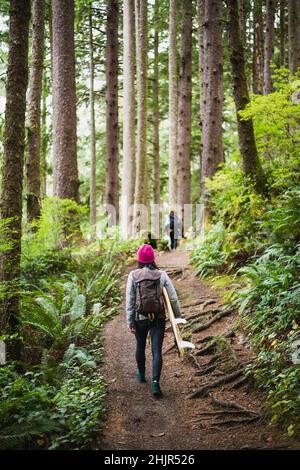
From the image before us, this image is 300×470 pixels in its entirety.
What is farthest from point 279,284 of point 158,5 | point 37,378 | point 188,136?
point 158,5

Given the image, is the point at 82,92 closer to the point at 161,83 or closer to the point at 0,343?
the point at 161,83

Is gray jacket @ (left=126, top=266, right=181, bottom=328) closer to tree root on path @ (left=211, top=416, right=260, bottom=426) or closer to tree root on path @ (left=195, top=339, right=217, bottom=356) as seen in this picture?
tree root on path @ (left=195, top=339, right=217, bottom=356)

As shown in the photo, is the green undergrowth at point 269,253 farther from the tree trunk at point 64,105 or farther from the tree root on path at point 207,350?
the tree trunk at point 64,105

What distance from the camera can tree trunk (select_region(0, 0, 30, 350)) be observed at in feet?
20.9

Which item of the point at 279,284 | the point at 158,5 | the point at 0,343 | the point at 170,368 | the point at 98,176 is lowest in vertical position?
the point at 170,368

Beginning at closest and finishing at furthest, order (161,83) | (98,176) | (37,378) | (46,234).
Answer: (37,378)
(46,234)
(161,83)
(98,176)

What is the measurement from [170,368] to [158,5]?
1912 centimetres

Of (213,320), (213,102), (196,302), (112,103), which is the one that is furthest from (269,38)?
(213,320)

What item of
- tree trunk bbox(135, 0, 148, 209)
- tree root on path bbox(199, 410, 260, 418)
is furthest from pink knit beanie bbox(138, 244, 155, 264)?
tree trunk bbox(135, 0, 148, 209)

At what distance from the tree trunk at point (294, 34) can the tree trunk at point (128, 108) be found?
6.35 meters

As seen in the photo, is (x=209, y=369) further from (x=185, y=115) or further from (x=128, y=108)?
(x=185, y=115)

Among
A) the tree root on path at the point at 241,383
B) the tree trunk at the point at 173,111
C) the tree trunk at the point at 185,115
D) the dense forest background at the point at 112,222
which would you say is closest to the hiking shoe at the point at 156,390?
the dense forest background at the point at 112,222

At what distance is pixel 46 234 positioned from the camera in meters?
11.6

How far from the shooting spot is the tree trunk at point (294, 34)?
17.1 metres
